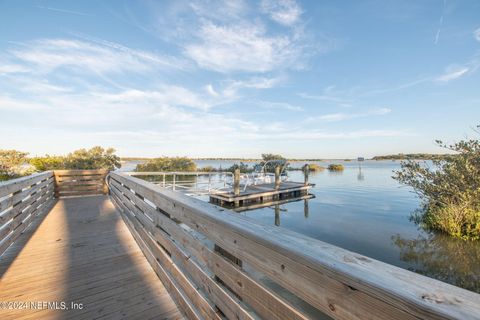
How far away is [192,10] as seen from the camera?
344 inches

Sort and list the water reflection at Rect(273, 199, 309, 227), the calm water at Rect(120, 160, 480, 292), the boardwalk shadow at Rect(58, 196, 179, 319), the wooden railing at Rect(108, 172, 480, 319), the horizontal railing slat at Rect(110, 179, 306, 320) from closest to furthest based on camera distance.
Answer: the wooden railing at Rect(108, 172, 480, 319)
the horizontal railing slat at Rect(110, 179, 306, 320)
the boardwalk shadow at Rect(58, 196, 179, 319)
the calm water at Rect(120, 160, 480, 292)
the water reflection at Rect(273, 199, 309, 227)

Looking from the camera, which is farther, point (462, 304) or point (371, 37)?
point (371, 37)

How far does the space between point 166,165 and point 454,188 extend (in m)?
24.9

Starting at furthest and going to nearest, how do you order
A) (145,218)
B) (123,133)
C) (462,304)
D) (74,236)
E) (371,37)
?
(123,133) < (371,37) < (74,236) < (145,218) < (462,304)

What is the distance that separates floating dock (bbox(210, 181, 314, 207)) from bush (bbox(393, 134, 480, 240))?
6768mm

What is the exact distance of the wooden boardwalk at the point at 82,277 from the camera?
1.96 meters

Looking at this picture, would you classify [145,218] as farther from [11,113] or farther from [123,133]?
[123,133]

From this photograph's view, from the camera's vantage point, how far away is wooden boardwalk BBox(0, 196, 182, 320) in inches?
77.2

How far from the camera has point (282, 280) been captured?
0.92 meters

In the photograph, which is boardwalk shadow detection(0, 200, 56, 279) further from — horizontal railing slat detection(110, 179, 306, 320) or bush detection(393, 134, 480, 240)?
bush detection(393, 134, 480, 240)

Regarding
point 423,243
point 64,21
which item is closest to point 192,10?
point 64,21

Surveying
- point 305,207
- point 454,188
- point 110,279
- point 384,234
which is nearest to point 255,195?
point 305,207

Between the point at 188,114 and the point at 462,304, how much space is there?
18.6m

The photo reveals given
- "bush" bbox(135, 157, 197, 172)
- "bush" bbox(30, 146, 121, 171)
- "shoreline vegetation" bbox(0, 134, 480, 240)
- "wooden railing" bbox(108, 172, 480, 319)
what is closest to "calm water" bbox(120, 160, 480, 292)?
"shoreline vegetation" bbox(0, 134, 480, 240)
